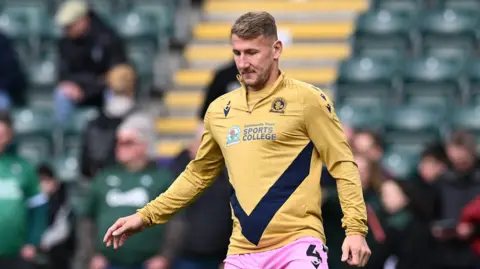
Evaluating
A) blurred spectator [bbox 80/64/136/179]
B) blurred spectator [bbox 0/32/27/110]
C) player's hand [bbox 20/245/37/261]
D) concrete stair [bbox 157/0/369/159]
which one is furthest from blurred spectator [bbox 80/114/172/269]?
concrete stair [bbox 157/0/369/159]

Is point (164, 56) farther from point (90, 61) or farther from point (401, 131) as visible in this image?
point (401, 131)

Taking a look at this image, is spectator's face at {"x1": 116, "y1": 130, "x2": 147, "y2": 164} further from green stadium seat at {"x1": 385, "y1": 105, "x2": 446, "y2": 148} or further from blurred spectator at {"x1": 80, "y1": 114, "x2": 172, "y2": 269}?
green stadium seat at {"x1": 385, "y1": 105, "x2": 446, "y2": 148}

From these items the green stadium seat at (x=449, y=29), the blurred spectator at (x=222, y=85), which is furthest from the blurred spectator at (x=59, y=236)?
the green stadium seat at (x=449, y=29)

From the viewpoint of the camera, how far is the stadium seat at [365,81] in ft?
40.7

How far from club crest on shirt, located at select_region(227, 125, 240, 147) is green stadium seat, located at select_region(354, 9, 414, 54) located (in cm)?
751

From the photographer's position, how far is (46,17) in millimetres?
14039

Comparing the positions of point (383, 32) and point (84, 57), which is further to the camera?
point (383, 32)

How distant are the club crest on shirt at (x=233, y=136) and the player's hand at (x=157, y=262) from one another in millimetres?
3656

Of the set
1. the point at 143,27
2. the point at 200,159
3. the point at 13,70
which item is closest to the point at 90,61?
the point at 13,70


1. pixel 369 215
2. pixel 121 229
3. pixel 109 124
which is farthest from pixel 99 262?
pixel 121 229

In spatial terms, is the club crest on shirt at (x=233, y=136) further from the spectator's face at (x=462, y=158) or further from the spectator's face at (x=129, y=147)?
the spectator's face at (x=462, y=158)

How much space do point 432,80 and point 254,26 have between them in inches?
278

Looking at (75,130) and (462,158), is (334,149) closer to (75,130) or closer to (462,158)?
(462,158)

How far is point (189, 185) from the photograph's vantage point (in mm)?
5844
